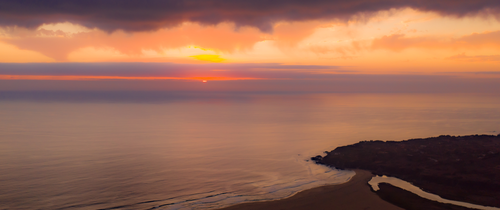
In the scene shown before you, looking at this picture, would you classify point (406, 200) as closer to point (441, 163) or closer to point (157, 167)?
point (441, 163)

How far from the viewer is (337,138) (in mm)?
64250

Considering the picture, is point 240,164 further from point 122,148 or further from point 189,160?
point 122,148

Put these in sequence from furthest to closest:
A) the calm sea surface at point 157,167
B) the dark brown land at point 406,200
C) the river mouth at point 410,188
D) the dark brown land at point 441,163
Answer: the dark brown land at point 441,163, the calm sea surface at point 157,167, the river mouth at point 410,188, the dark brown land at point 406,200

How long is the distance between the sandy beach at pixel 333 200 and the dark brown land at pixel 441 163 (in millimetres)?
6226

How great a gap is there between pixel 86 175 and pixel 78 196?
7154 millimetres

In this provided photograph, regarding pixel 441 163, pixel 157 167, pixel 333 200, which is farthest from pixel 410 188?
pixel 157 167

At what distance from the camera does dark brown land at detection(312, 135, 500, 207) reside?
28.9m

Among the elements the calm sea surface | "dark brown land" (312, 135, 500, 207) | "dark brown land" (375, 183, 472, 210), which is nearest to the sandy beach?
"dark brown land" (375, 183, 472, 210)

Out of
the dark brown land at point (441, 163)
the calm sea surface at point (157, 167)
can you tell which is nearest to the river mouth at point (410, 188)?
the dark brown land at point (441, 163)

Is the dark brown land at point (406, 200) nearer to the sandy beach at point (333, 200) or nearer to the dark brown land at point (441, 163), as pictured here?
the sandy beach at point (333, 200)

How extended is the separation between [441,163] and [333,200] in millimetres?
16829

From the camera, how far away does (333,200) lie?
1084 inches

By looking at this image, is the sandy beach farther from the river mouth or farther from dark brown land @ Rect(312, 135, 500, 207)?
dark brown land @ Rect(312, 135, 500, 207)

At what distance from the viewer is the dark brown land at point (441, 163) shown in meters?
28.9
